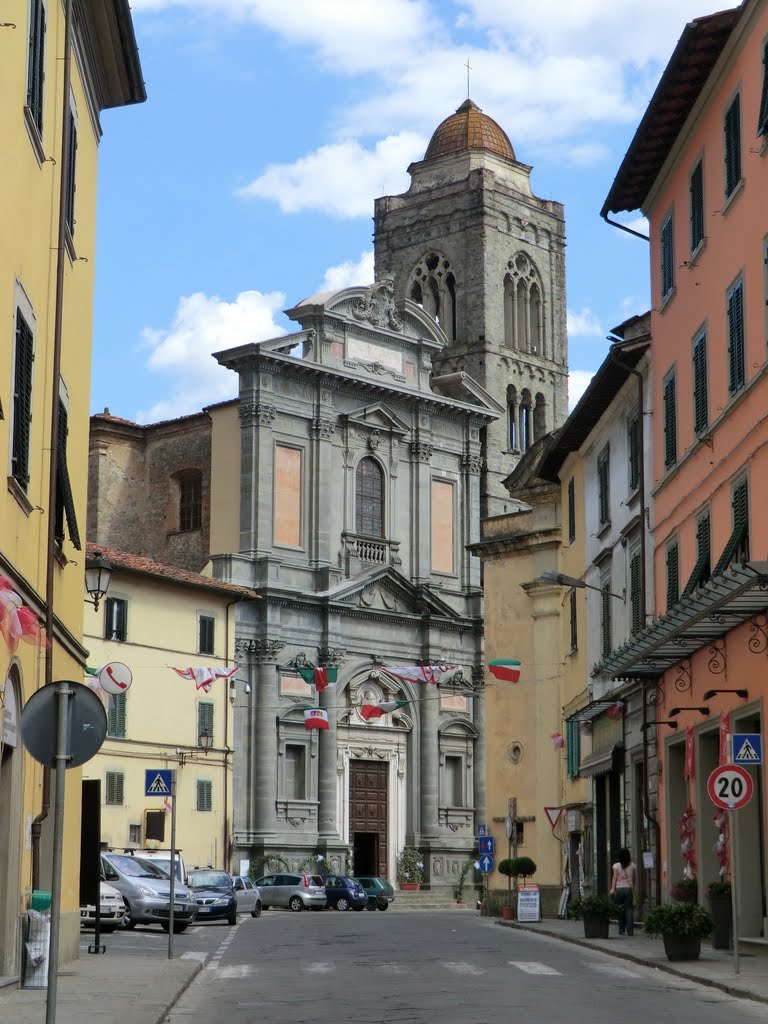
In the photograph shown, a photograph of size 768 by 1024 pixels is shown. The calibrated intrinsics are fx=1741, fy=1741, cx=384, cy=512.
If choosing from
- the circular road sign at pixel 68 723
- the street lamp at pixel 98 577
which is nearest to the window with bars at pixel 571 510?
the street lamp at pixel 98 577

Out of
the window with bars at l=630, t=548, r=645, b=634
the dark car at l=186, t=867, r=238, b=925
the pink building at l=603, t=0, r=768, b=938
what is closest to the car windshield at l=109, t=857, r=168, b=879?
the dark car at l=186, t=867, r=238, b=925

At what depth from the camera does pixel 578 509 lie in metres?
38.5

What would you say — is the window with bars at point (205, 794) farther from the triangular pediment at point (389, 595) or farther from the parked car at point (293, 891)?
the triangular pediment at point (389, 595)

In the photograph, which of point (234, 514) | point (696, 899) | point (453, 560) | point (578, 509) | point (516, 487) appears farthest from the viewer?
point (453, 560)

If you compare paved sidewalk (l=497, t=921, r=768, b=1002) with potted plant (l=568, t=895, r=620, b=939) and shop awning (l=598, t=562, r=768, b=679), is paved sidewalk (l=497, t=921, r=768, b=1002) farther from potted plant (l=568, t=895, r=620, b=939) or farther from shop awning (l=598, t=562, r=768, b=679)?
shop awning (l=598, t=562, r=768, b=679)

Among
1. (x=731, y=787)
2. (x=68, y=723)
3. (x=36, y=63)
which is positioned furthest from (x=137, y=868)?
(x=68, y=723)

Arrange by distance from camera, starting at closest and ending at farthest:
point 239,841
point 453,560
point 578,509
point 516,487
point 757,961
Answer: point 757,961
point 578,509
point 516,487
point 239,841
point 453,560

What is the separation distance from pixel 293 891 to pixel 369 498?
1678 cm

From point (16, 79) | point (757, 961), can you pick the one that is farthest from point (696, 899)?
point (16, 79)

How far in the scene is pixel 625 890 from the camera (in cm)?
2841

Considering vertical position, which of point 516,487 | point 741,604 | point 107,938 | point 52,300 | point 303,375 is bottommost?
point 107,938

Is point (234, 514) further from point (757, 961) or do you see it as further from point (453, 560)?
point (757, 961)

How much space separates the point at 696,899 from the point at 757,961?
508 cm

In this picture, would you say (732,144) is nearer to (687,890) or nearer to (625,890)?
(687,890)
